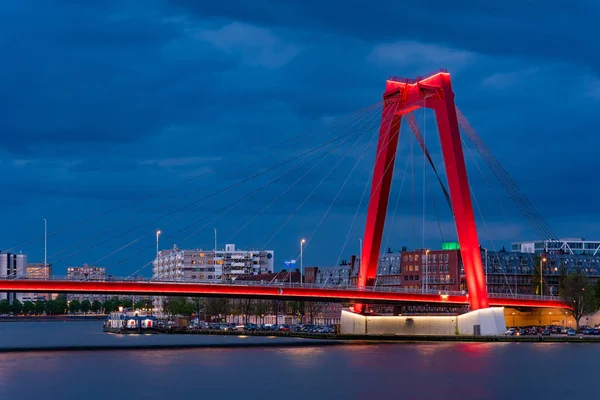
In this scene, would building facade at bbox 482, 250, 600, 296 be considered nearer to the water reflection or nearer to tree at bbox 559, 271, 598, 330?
tree at bbox 559, 271, 598, 330

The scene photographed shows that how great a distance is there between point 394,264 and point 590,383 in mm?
113377

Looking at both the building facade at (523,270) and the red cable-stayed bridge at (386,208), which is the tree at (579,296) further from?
the building facade at (523,270)

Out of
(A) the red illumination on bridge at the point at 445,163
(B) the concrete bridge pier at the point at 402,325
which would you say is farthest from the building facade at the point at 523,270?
(A) the red illumination on bridge at the point at 445,163

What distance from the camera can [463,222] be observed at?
89.9 m

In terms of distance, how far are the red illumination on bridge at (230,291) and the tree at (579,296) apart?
1165cm

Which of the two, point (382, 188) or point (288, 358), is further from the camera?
point (382, 188)

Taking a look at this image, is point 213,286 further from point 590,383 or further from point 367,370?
point 590,383

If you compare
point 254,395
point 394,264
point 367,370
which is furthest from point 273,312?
point 254,395

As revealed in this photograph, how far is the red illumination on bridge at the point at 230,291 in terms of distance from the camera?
255 ft

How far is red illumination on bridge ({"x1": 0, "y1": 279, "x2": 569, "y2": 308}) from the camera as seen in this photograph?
77625 millimetres

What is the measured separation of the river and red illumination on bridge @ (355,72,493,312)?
29.1 feet

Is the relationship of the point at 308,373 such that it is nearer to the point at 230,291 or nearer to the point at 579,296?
the point at 230,291

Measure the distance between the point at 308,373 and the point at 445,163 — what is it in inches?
1410

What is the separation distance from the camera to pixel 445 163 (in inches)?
3610
